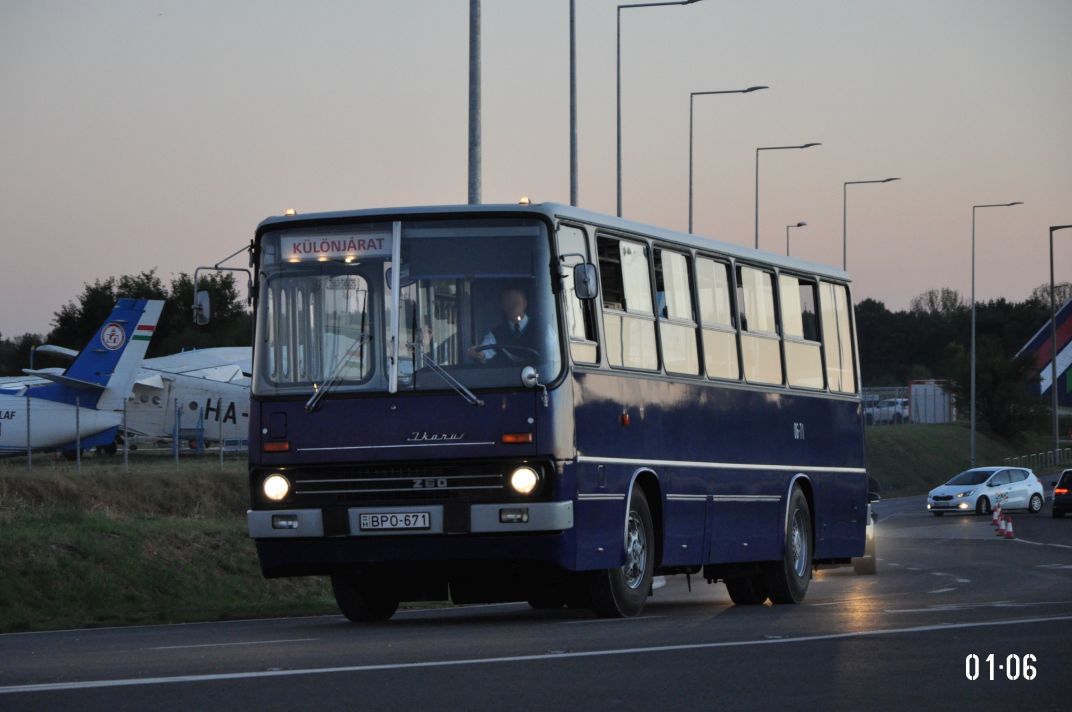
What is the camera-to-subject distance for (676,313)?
18047 mm

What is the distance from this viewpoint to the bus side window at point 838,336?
878 inches

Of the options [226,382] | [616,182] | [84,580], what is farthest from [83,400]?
[84,580]

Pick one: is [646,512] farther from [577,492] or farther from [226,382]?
[226,382]

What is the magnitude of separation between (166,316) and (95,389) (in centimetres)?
6444

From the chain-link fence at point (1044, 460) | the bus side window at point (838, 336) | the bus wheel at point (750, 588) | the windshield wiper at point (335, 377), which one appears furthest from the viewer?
the chain-link fence at point (1044, 460)

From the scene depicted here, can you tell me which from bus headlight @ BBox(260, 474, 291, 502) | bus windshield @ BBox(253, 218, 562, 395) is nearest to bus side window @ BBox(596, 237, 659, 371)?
bus windshield @ BBox(253, 218, 562, 395)

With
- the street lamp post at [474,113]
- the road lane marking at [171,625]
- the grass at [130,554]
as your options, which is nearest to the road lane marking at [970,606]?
the road lane marking at [171,625]

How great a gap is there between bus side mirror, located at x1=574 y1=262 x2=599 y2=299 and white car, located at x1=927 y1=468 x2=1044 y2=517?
44037 millimetres

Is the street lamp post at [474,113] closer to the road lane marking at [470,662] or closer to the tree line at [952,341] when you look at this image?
the road lane marking at [470,662]

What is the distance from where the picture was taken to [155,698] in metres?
10.0

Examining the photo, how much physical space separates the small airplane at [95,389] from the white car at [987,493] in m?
23.3

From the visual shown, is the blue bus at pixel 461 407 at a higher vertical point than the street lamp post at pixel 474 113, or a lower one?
lower

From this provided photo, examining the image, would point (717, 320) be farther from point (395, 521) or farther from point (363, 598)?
point (395, 521)
